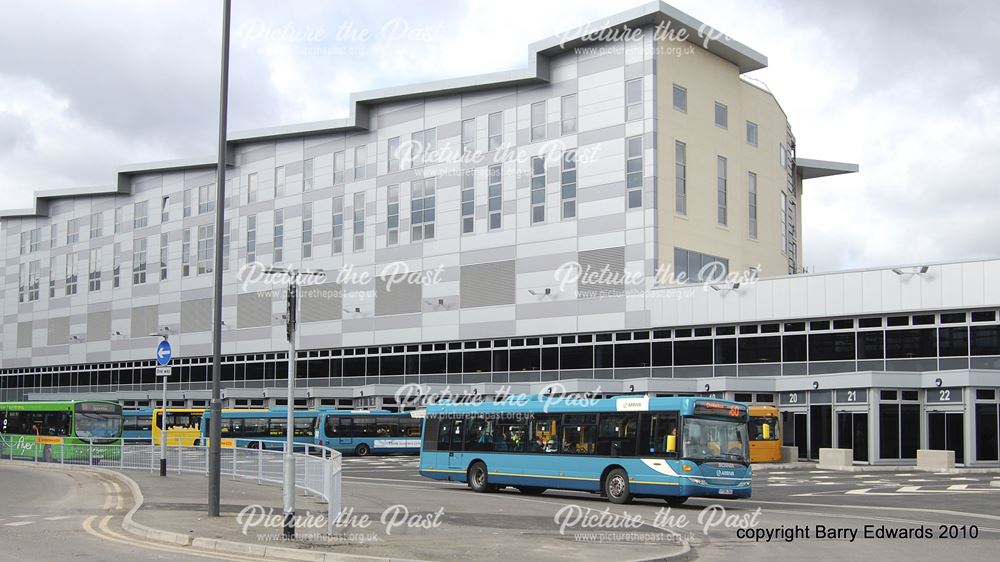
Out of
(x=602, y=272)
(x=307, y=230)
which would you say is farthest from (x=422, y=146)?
(x=602, y=272)

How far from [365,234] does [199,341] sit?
18.8 metres

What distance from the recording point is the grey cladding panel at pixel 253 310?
71.8 meters

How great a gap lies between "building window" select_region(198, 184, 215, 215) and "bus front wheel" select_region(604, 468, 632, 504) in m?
55.7

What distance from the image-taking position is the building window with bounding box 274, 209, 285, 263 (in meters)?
70.8

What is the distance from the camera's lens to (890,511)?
24500 mm

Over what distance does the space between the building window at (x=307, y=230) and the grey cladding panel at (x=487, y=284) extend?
13.6 m

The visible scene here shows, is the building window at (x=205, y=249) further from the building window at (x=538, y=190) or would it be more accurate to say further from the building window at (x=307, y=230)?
the building window at (x=538, y=190)

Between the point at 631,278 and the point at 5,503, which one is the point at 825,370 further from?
the point at 5,503

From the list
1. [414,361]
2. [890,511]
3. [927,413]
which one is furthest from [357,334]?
[890,511]

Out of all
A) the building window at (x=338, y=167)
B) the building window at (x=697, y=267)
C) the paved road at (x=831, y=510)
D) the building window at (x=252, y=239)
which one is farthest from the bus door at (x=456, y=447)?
the building window at (x=252, y=239)

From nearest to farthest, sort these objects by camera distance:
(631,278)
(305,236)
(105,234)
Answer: (631,278) < (305,236) < (105,234)

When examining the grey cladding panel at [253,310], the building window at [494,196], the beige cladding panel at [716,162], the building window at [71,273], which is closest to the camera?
the beige cladding panel at [716,162]

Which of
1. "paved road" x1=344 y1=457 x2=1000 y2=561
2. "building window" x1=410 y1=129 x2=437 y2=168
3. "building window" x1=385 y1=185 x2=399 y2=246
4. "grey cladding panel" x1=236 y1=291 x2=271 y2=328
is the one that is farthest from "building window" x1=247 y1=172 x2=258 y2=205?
"paved road" x1=344 y1=457 x2=1000 y2=561

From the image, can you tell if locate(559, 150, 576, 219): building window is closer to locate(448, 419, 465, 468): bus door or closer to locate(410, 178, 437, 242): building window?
locate(410, 178, 437, 242): building window
